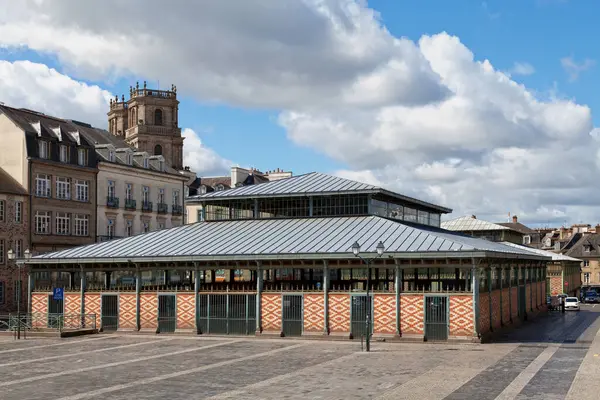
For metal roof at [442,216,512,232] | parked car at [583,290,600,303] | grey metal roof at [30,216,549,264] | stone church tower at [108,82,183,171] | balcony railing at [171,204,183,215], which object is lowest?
parked car at [583,290,600,303]

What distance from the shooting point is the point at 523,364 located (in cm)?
2867

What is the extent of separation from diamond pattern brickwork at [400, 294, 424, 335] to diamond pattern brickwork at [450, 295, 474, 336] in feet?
4.81

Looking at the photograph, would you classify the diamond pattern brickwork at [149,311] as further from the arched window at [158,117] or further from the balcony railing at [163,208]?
the arched window at [158,117]

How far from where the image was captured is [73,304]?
4375 cm

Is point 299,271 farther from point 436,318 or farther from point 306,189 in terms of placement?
point 436,318

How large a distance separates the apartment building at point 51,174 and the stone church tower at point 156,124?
37943 mm

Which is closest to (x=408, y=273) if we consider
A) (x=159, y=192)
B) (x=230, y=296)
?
(x=230, y=296)

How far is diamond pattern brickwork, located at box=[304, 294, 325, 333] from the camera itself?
3862 centimetres

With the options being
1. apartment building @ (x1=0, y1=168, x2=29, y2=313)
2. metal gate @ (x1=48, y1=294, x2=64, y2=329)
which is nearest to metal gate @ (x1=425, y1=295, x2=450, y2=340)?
metal gate @ (x1=48, y1=294, x2=64, y2=329)

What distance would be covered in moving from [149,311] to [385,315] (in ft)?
43.2

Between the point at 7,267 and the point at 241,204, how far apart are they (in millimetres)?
23252

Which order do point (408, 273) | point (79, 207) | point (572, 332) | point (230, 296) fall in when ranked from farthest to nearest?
point (79, 207) → point (408, 273) → point (572, 332) → point (230, 296)

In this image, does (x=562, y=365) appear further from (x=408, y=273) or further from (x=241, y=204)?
(x=241, y=204)

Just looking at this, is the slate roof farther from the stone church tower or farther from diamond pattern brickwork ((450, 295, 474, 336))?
the stone church tower
